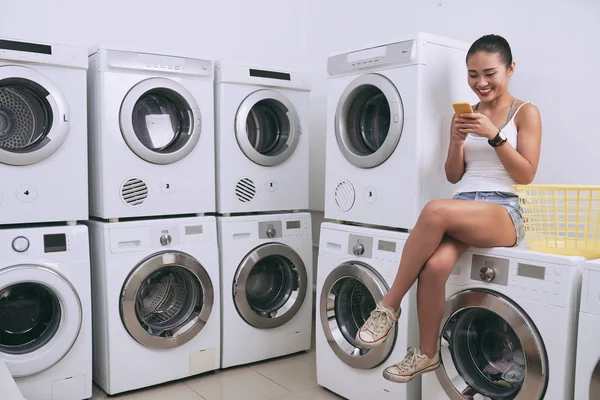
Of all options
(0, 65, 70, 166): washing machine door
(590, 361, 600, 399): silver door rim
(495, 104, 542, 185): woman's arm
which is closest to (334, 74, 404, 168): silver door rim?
(495, 104, 542, 185): woman's arm

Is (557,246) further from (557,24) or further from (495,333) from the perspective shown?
(557,24)

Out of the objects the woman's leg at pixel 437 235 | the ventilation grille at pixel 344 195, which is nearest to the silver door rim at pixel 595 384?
the woman's leg at pixel 437 235

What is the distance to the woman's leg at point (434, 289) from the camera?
6.34ft

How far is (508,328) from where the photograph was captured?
195cm

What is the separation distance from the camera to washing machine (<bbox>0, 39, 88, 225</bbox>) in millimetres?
2352

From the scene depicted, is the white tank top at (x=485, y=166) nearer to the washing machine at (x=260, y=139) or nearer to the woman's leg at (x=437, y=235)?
the woman's leg at (x=437, y=235)

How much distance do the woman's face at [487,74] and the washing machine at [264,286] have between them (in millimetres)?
1308

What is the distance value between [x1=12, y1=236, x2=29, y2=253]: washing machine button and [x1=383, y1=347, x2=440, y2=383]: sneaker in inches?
61.4

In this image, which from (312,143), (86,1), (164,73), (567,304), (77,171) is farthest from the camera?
(312,143)

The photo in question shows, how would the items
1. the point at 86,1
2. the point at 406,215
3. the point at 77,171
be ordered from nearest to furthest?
the point at 406,215 → the point at 77,171 → the point at 86,1

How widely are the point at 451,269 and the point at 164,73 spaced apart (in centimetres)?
162

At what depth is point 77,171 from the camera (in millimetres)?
2508

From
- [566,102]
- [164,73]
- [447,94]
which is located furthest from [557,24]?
[164,73]

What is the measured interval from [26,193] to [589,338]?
219cm
